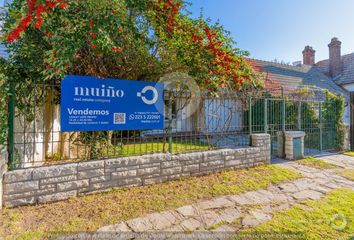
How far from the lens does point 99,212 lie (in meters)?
3.19

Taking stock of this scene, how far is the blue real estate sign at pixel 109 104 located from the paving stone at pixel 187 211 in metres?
1.89

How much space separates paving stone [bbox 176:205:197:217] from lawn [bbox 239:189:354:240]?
86cm

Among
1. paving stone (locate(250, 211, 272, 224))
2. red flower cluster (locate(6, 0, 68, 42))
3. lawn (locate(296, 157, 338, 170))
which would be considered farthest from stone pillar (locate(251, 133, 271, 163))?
red flower cluster (locate(6, 0, 68, 42))

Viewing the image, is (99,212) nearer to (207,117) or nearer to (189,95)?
(189,95)

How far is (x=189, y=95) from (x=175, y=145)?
131 centimetres

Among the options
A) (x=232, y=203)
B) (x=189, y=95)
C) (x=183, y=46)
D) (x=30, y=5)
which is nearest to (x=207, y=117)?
(x=189, y=95)

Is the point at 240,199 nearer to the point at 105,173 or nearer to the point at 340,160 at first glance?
the point at 105,173

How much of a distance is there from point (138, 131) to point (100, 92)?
2.02 metres

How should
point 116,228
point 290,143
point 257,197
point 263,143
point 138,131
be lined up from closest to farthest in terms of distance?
point 116,228 → point 257,197 → point 138,131 → point 263,143 → point 290,143

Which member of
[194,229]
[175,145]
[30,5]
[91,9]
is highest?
[91,9]

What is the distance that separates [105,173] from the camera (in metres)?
3.89

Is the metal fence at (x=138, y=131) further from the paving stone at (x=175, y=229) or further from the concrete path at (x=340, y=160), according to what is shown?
the paving stone at (x=175, y=229)

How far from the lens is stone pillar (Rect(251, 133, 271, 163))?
591 cm

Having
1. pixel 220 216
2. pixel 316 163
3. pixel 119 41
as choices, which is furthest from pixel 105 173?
pixel 316 163
